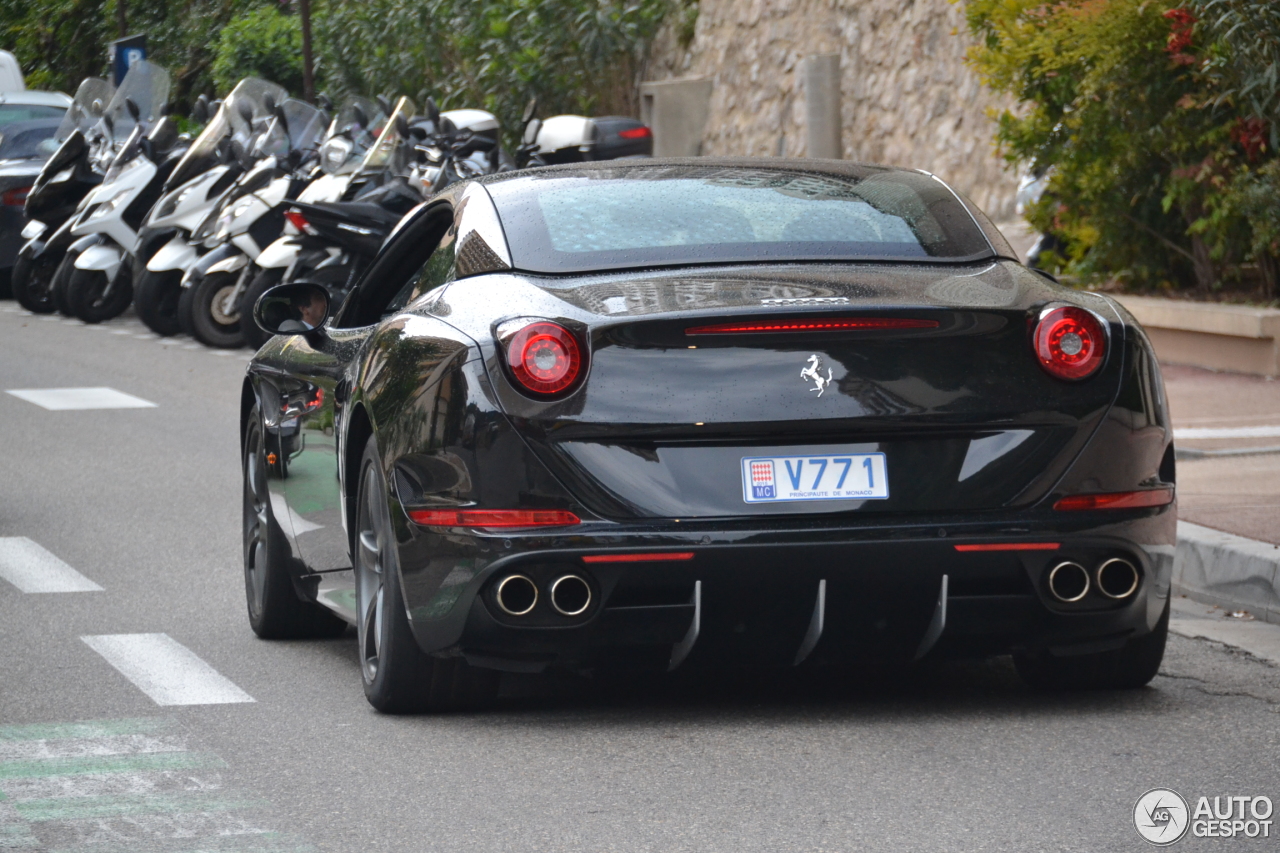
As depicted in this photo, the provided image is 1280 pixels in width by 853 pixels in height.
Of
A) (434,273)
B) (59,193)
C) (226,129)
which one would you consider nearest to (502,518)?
(434,273)

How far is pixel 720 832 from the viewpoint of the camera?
14.3 ft

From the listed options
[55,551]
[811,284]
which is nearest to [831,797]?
[811,284]

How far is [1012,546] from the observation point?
5082 millimetres

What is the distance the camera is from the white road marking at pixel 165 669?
5.96m

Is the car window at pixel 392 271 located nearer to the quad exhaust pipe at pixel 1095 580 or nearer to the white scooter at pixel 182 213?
the quad exhaust pipe at pixel 1095 580

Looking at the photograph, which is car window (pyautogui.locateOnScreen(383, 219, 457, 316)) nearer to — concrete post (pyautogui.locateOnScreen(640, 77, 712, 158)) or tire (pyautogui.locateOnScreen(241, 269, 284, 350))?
tire (pyautogui.locateOnScreen(241, 269, 284, 350))

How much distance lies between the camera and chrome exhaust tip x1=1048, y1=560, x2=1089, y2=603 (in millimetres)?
5160

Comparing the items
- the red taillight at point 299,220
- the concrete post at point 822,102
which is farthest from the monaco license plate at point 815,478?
the concrete post at point 822,102

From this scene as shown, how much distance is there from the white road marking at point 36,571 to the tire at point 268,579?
3.08 ft

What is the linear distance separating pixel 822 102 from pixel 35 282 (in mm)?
9152

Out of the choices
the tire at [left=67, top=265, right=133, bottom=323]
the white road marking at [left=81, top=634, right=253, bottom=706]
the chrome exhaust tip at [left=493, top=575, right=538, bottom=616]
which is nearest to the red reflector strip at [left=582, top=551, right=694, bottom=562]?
the chrome exhaust tip at [left=493, top=575, right=538, bottom=616]

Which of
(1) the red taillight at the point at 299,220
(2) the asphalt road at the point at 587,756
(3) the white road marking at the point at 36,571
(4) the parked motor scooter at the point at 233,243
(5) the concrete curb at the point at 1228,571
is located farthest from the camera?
(4) the parked motor scooter at the point at 233,243

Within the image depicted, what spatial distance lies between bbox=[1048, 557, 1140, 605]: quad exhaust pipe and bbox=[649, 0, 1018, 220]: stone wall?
55.4ft

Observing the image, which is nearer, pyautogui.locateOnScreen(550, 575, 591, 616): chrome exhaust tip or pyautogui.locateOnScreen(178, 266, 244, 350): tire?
pyautogui.locateOnScreen(550, 575, 591, 616): chrome exhaust tip
